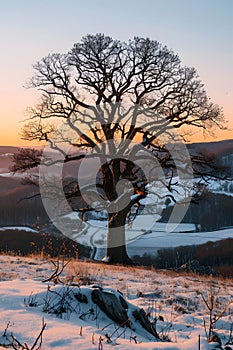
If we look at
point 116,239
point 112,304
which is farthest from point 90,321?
point 116,239

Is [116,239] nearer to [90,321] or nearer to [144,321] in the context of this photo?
[144,321]

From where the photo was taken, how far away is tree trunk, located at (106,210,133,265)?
17.4 m

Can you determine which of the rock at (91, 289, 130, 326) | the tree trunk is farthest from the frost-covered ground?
the tree trunk

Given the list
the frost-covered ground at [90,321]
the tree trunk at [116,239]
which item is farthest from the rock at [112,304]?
the tree trunk at [116,239]

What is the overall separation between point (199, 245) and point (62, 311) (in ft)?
266

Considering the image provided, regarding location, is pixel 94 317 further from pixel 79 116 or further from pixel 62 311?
pixel 79 116

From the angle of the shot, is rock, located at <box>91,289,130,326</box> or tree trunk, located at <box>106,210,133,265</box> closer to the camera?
rock, located at <box>91,289,130,326</box>

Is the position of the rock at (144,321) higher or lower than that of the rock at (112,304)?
lower

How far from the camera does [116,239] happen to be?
1770 centimetres

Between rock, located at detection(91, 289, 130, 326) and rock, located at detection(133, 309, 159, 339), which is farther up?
rock, located at detection(91, 289, 130, 326)

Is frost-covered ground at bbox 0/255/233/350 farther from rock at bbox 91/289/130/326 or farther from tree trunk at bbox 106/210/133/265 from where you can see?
tree trunk at bbox 106/210/133/265

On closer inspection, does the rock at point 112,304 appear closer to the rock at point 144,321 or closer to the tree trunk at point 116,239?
the rock at point 144,321

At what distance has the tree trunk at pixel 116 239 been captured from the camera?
57.2 feet

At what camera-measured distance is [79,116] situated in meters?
17.3
